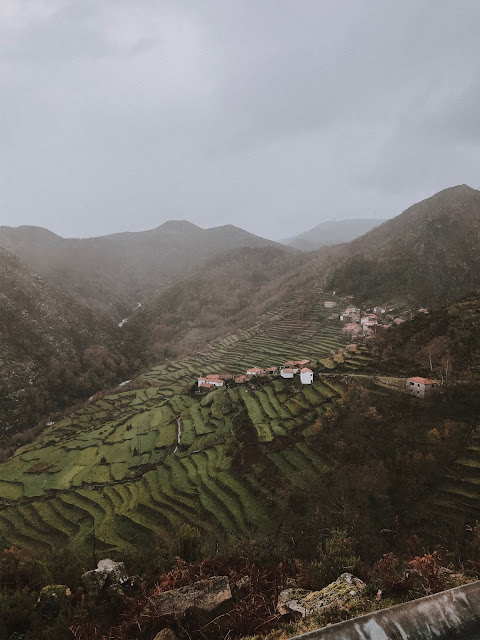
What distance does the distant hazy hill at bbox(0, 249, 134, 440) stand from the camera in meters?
52.0

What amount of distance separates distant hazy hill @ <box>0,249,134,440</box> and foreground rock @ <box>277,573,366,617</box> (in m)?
54.0

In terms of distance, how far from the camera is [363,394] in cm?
2606

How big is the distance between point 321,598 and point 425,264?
83.4 meters

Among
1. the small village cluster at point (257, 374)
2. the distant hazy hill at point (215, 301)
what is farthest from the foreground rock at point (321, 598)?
the distant hazy hill at point (215, 301)

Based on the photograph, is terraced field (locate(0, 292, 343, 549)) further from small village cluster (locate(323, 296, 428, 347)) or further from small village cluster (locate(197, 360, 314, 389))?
small village cluster (locate(323, 296, 428, 347))

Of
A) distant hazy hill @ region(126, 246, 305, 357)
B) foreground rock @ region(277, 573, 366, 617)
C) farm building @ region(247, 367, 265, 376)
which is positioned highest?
distant hazy hill @ region(126, 246, 305, 357)

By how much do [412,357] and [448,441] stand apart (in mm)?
11855

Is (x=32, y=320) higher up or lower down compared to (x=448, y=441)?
higher up

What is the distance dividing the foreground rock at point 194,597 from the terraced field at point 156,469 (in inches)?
560

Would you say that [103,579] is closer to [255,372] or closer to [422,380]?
[422,380]

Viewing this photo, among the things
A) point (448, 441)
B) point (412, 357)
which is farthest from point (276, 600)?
point (412, 357)

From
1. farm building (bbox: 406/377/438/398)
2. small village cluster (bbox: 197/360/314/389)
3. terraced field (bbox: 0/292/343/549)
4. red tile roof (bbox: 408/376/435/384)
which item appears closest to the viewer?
terraced field (bbox: 0/292/343/549)

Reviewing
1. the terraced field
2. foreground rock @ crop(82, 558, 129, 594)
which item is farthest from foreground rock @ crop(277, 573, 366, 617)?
the terraced field

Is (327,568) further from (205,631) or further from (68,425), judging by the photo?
(68,425)
